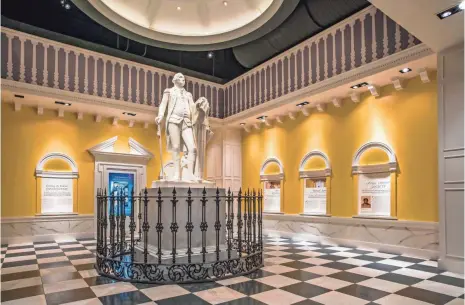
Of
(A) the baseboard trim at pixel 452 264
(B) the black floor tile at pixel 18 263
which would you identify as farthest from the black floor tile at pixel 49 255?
(A) the baseboard trim at pixel 452 264

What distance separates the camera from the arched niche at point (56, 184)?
321 inches

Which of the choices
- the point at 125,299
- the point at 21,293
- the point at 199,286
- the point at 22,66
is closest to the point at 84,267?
the point at 21,293

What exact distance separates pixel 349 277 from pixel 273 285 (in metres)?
1.16

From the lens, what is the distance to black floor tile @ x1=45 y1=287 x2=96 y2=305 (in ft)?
11.5

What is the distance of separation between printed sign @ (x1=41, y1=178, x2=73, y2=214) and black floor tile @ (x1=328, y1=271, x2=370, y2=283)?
6833 mm

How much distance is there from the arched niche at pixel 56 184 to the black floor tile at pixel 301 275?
20.7 ft

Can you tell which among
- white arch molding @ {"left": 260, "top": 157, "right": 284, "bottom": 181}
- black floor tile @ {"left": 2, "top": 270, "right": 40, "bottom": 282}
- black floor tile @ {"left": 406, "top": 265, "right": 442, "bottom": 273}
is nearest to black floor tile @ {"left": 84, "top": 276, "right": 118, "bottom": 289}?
black floor tile @ {"left": 2, "top": 270, "right": 40, "bottom": 282}

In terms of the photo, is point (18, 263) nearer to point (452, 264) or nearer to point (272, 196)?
point (272, 196)

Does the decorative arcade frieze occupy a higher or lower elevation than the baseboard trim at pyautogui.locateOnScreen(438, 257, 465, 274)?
higher

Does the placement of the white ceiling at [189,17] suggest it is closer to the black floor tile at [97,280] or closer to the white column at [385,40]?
the white column at [385,40]

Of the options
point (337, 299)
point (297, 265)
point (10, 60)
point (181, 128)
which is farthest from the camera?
point (10, 60)

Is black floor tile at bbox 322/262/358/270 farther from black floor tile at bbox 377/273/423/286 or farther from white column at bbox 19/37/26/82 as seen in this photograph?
white column at bbox 19/37/26/82

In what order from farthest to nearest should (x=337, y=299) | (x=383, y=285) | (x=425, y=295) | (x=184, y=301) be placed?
(x=383, y=285)
(x=425, y=295)
(x=337, y=299)
(x=184, y=301)

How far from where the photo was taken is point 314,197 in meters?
8.18
